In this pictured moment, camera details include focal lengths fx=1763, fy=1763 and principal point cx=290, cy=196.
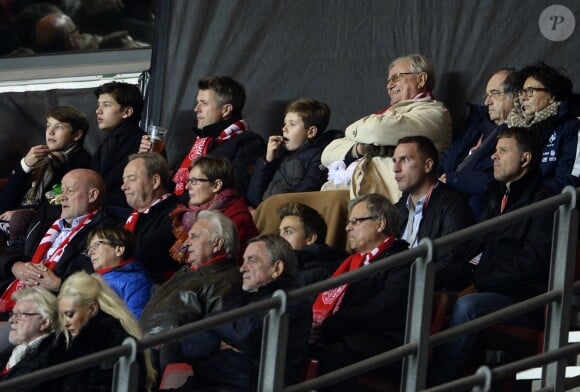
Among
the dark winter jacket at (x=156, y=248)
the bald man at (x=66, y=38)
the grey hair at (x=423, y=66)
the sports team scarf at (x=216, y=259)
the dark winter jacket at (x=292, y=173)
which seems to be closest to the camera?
the sports team scarf at (x=216, y=259)

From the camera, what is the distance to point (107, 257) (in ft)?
26.4

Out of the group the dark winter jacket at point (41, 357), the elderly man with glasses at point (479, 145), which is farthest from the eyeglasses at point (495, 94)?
the dark winter jacket at point (41, 357)

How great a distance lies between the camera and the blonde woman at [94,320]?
670cm

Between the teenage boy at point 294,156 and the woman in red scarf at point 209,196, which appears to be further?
the teenage boy at point 294,156

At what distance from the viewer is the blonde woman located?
670 centimetres

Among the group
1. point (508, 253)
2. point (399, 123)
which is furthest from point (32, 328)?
point (399, 123)

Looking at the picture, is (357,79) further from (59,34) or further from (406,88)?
(59,34)

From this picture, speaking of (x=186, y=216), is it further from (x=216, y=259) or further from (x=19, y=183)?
(x=19, y=183)

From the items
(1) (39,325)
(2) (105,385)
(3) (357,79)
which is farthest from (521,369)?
(3) (357,79)

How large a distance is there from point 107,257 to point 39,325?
4.02 feet

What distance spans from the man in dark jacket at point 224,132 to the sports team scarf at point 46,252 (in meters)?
0.76

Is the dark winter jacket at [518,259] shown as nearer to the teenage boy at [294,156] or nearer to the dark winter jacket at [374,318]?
the dark winter jacket at [374,318]

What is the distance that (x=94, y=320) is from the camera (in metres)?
6.82

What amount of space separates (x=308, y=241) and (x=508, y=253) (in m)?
1.03
